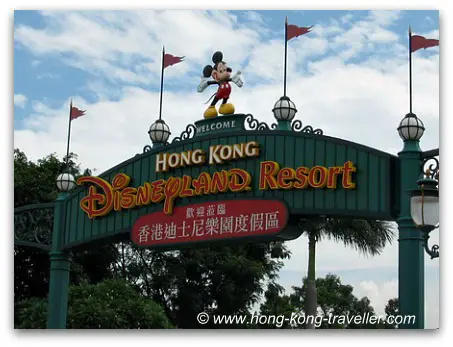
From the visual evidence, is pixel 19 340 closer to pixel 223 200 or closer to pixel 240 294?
pixel 223 200

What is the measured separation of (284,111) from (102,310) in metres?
5.53

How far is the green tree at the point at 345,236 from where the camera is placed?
49.2 feet

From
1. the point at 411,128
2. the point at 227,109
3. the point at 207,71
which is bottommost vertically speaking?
the point at 411,128

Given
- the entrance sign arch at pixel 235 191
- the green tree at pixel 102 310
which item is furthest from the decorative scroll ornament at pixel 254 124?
the green tree at pixel 102 310

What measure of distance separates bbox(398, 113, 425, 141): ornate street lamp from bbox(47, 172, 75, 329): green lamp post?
6147 millimetres

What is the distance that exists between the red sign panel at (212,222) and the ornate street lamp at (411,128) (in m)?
1.84

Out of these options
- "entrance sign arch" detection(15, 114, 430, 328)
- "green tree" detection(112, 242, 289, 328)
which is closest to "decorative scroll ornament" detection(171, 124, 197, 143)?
"entrance sign arch" detection(15, 114, 430, 328)

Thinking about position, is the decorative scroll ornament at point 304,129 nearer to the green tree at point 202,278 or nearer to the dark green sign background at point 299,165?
the dark green sign background at point 299,165

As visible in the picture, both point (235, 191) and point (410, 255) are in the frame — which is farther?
point (235, 191)

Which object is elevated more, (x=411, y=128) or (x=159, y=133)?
(x=159, y=133)

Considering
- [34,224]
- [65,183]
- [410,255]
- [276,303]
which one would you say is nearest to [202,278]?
[276,303]

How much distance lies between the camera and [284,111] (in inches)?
460

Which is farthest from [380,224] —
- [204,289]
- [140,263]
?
[140,263]

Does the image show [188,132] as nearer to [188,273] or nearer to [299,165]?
[299,165]
